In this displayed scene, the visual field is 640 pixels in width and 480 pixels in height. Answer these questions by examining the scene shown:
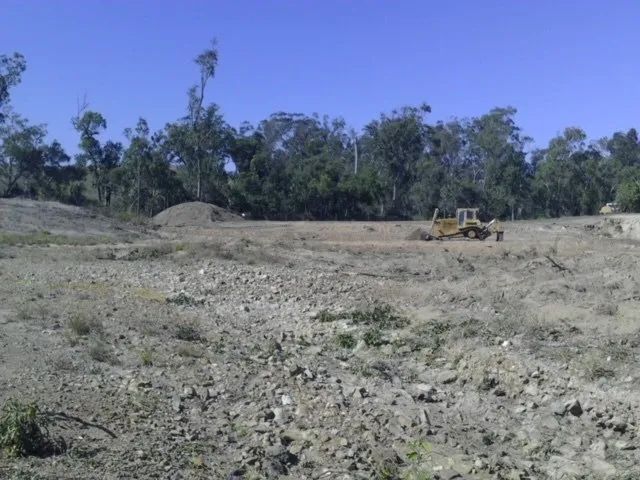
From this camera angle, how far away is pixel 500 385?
1027cm

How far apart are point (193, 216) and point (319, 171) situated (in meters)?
20.7

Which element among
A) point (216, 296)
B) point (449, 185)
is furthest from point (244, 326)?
point (449, 185)

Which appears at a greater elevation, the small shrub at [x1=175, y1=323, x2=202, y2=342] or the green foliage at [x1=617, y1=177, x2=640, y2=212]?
the green foliage at [x1=617, y1=177, x2=640, y2=212]

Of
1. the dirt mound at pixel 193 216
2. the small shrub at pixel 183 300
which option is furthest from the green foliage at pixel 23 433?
the dirt mound at pixel 193 216

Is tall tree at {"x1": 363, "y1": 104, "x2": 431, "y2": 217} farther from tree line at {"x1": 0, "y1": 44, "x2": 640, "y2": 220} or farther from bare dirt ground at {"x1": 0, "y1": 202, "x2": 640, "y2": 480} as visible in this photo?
bare dirt ground at {"x1": 0, "y1": 202, "x2": 640, "y2": 480}

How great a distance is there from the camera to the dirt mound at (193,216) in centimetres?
5656

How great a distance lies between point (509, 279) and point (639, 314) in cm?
551

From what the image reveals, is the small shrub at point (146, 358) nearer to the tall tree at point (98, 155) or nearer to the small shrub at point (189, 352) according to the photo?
the small shrub at point (189, 352)

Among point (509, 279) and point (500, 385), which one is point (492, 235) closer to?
→ point (509, 279)

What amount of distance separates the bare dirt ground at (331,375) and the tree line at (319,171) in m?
47.5

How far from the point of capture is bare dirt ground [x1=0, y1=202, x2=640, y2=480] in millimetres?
7664

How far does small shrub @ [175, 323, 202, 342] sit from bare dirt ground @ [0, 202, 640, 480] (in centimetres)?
5

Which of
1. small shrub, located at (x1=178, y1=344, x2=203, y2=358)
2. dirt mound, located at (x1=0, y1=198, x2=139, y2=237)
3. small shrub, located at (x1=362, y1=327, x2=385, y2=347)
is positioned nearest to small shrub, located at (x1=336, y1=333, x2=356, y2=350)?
small shrub, located at (x1=362, y1=327, x2=385, y2=347)

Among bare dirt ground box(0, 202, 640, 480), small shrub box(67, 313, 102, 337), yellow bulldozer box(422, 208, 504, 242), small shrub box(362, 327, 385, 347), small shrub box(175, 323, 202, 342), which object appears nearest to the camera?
bare dirt ground box(0, 202, 640, 480)
